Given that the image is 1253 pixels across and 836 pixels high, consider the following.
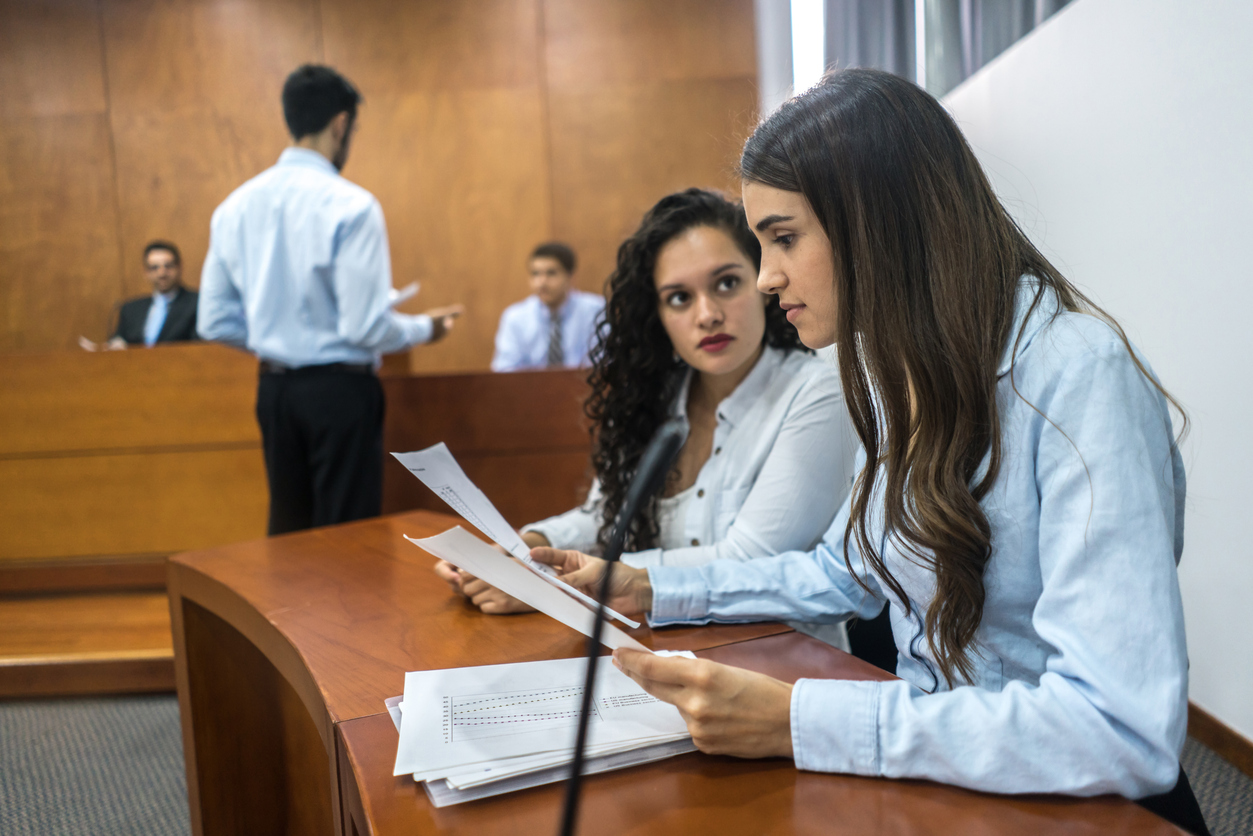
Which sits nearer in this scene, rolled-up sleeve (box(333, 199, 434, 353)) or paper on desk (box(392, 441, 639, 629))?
paper on desk (box(392, 441, 639, 629))

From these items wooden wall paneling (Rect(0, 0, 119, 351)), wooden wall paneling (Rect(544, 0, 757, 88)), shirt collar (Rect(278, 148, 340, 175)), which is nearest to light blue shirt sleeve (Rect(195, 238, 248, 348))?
shirt collar (Rect(278, 148, 340, 175))

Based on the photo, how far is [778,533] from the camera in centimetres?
122

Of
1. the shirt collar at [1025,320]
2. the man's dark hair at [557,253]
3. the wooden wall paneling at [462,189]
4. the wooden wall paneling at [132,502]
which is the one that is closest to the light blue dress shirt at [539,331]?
the man's dark hair at [557,253]

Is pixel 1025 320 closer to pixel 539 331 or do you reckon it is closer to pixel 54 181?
pixel 539 331

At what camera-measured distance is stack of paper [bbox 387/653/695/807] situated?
2.10 ft

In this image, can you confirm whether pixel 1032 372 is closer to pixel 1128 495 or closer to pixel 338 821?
pixel 1128 495

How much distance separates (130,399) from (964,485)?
10.4 ft

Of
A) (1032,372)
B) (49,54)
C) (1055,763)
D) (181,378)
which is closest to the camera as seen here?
(1055,763)

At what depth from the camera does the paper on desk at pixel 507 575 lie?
86cm

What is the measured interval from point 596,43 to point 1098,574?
16.2ft

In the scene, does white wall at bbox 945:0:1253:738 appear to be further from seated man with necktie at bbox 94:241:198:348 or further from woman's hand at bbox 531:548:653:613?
seated man with necktie at bbox 94:241:198:348

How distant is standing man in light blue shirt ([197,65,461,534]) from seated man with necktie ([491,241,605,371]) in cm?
176

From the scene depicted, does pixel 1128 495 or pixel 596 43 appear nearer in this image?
pixel 1128 495

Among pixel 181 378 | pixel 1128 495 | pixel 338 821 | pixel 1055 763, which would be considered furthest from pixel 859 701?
pixel 181 378
